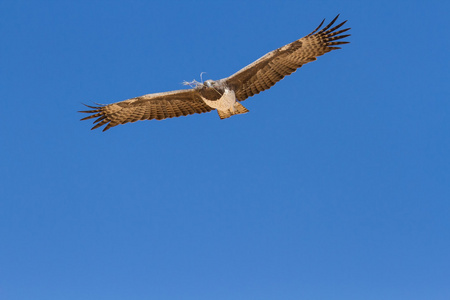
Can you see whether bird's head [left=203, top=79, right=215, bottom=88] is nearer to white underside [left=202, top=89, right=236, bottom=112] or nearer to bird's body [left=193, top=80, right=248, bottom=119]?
bird's body [left=193, top=80, right=248, bottom=119]

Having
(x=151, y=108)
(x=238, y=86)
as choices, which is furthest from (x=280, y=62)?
(x=151, y=108)

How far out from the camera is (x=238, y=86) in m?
13.3

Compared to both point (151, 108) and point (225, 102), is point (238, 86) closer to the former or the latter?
point (225, 102)

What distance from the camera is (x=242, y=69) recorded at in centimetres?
1295

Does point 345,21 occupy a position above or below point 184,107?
above

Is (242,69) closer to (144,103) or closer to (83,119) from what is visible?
(144,103)

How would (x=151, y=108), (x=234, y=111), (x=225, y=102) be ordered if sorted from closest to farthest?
(x=225, y=102) → (x=234, y=111) → (x=151, y=108)

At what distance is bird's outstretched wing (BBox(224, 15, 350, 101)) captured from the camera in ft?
42.6

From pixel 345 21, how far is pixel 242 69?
239 cm

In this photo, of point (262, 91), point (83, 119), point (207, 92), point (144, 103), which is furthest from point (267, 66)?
point (83, 119)

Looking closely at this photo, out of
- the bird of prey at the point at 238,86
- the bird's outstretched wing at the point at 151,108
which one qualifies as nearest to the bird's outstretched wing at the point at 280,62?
the bird of prey at the point at 238,86

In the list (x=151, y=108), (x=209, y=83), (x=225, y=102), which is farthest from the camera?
(x=151, y=108)

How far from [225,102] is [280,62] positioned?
149cm

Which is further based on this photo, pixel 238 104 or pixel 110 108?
pixel 110 108
